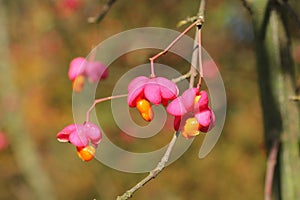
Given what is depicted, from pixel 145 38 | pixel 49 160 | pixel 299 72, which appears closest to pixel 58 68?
pixel 49 160

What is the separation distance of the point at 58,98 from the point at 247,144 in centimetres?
137

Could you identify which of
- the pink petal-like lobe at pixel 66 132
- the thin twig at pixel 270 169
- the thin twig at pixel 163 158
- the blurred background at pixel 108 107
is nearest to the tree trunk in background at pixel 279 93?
the thin twig at pixel 270 169

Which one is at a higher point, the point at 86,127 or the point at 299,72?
the point at 299,72

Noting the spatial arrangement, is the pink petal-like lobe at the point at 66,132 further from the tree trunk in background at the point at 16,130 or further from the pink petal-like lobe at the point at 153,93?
the tree trunk in background at the point at 16,130

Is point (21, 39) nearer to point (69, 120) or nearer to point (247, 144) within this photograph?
point (69, 120)

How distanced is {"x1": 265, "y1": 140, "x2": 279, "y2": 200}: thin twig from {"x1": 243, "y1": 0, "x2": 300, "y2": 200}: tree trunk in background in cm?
1

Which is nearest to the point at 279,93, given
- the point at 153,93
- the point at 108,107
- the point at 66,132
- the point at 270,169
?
the point at 270,169

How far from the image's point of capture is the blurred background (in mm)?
2801

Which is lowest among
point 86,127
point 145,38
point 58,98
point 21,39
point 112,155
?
point 86,127

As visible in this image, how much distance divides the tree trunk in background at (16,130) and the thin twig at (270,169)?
2342mm

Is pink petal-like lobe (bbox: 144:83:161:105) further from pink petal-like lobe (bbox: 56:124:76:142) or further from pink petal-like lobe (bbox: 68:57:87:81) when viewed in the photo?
pink petal-like lobe (bbox: 68:57:87:81)

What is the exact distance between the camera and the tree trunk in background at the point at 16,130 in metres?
3.30

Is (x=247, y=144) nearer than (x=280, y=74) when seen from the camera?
No

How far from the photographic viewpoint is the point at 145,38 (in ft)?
6.31
